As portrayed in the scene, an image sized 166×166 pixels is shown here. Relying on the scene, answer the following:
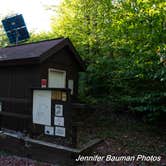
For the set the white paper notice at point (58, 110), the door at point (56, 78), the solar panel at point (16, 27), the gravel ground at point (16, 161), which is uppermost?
the solar panel at point (16, 27)

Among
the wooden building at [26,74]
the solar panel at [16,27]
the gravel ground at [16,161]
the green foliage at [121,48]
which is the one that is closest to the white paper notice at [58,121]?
the gravel ground at [16,161]

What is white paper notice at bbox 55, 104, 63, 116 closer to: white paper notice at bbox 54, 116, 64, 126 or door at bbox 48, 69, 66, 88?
white paper notice at bbox 54, 116, 64, 126

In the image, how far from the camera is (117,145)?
616 cm

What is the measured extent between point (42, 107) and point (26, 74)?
7.96 ft

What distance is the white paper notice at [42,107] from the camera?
223 inches

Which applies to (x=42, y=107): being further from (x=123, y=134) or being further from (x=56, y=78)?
(x=56, y=78)

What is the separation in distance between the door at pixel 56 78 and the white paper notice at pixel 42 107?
2.33 metres

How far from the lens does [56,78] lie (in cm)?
872

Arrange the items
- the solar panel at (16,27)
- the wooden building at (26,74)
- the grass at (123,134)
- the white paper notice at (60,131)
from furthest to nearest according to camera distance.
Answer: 1. the solar panel at (16,27)
2. the wooden building at (26,74)
3. the grass at (123,134)
4. the white paper notice at (60,131)

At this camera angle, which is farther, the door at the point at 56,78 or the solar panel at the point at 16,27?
the solar panel at the point at 16,27

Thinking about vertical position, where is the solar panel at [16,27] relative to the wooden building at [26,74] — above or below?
above

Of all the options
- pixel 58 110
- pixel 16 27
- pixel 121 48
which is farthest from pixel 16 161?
pixel 16 27

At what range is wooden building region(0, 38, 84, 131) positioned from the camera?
7607 mm

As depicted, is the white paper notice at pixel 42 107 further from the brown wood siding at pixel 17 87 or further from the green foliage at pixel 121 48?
the green foliage at pixel 121 48
